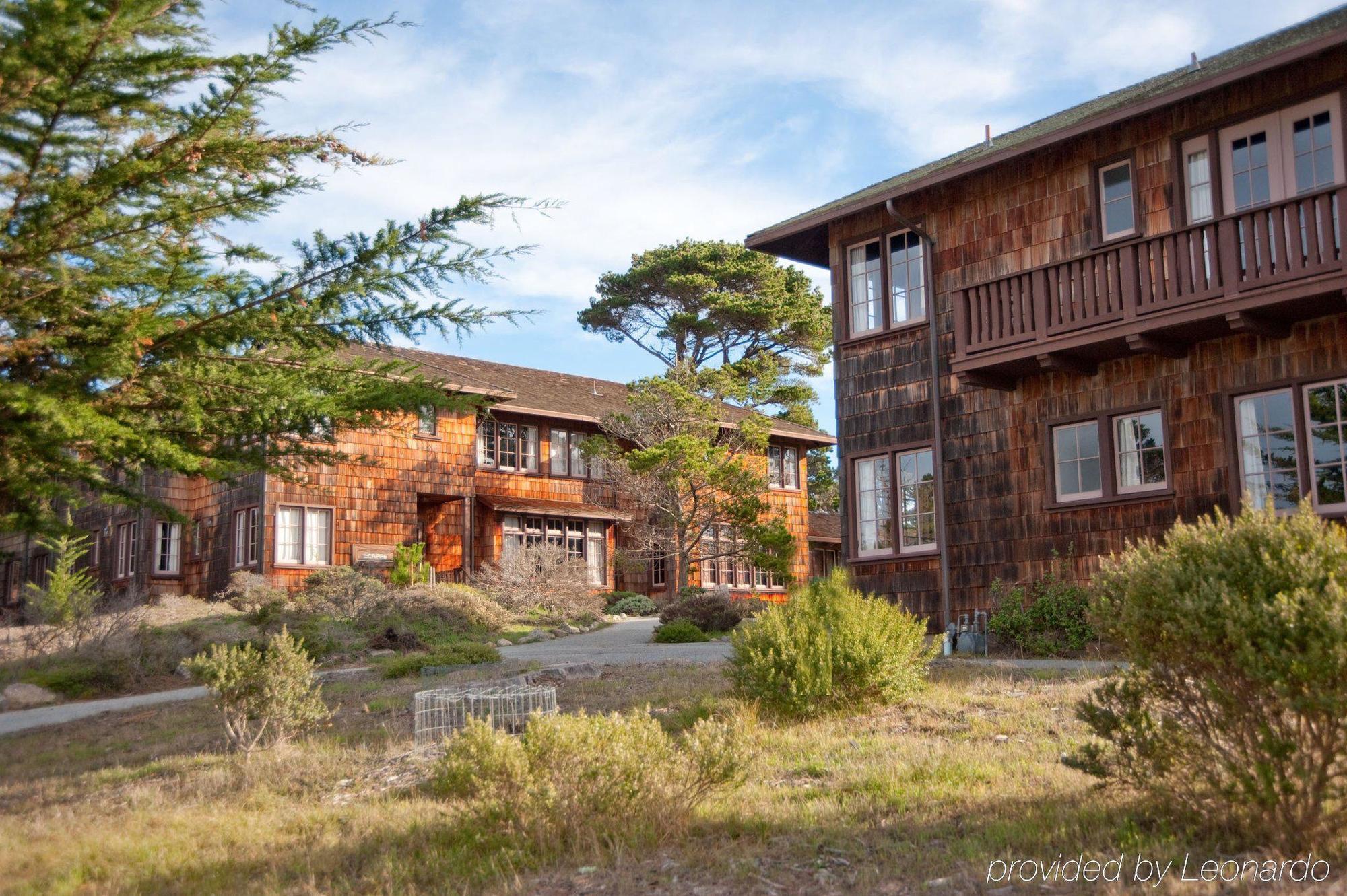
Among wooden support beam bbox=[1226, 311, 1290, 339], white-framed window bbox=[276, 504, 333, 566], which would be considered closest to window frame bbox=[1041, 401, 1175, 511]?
wooden support beam bbox=[1226, 311, 1290, 339]

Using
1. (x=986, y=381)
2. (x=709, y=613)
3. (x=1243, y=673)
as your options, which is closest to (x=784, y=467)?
(x=709, y=613)

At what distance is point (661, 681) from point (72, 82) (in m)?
7.59

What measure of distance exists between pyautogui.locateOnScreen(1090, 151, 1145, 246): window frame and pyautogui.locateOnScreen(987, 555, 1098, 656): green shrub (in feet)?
13.0

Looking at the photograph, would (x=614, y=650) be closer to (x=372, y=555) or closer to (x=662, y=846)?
(x=662, y=846)

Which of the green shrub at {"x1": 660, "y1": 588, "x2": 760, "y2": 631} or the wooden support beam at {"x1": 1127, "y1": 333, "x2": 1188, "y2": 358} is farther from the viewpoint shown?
the green shrub at {"x1": 660, "y1": 588, "x2": 760, "y2": 631}

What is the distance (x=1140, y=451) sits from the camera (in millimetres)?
14164

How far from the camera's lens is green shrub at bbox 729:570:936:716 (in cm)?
962

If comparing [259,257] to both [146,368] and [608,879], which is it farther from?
[608,879]

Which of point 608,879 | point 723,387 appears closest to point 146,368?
point 608,879

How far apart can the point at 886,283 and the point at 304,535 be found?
1529 cm

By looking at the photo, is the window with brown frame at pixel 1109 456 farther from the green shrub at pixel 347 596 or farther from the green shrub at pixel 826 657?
the green shrub at pixel 347 596

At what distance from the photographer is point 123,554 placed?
30781mm

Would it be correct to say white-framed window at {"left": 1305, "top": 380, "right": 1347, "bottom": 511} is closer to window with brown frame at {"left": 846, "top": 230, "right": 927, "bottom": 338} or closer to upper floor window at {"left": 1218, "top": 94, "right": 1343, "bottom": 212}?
upper floor window at {"left": 1218, "top": 94, "right": 1343, "bottom": 212}

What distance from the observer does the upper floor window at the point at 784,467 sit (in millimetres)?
34844
